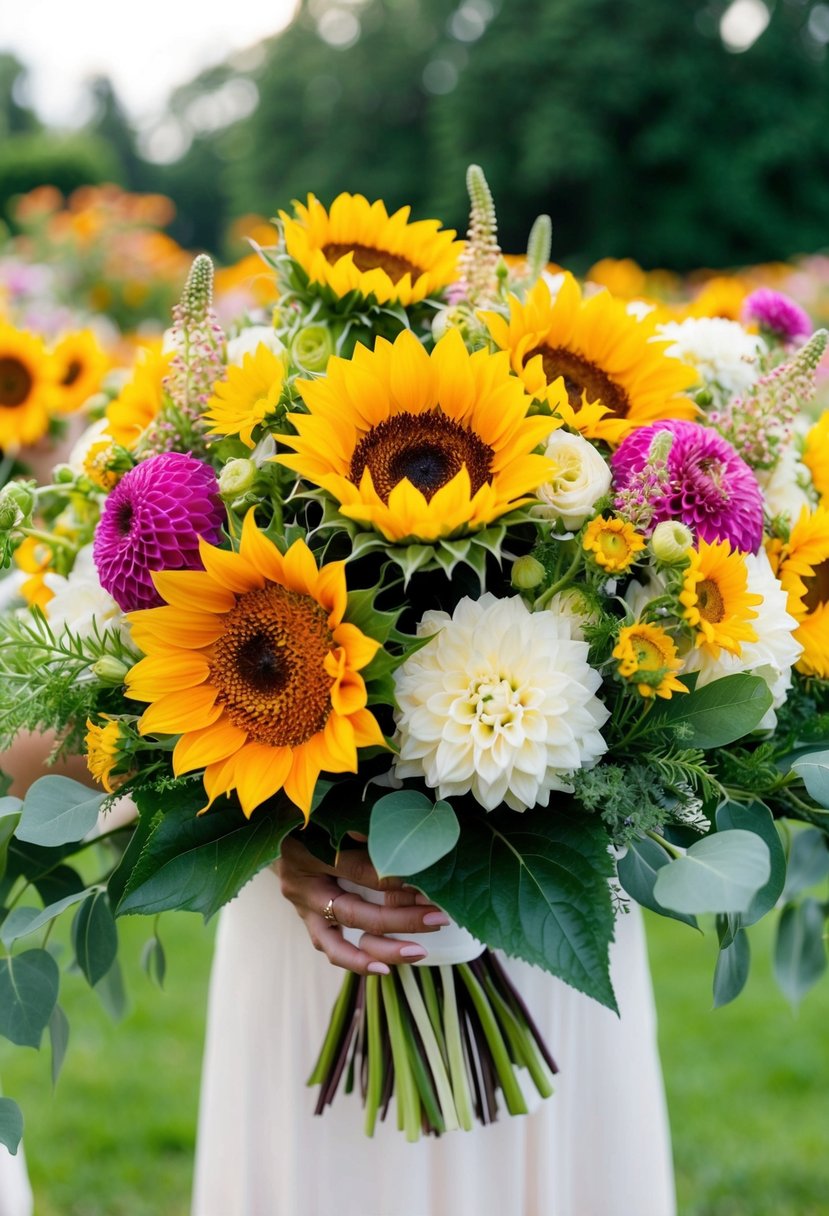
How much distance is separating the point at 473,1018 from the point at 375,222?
0.85 meters

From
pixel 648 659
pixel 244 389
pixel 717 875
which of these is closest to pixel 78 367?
pixel 244 389

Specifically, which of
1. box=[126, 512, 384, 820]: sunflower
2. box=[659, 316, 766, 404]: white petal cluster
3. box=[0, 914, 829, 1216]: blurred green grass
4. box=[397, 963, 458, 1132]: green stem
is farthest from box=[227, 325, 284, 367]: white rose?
box=[0, 914, 829, 1216]: blurred green grass

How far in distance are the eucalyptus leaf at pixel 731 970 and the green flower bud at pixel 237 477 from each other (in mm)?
603

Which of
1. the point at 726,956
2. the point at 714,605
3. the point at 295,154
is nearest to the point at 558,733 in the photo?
the point at 714,605

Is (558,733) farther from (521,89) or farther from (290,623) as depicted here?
(521,89)

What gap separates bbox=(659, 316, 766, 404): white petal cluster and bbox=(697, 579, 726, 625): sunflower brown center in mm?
349

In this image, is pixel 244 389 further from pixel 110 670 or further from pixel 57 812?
pixel 57 812

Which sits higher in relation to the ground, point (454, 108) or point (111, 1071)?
point (454, 108)

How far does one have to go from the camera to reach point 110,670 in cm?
96

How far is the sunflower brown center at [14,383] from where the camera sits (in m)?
1.92

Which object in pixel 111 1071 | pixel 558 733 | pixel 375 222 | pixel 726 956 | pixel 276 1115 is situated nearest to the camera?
pixel 558 733

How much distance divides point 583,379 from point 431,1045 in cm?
70

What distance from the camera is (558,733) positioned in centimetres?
87

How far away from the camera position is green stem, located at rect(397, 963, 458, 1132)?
1.15m
